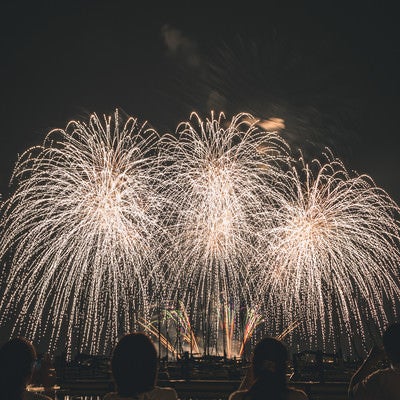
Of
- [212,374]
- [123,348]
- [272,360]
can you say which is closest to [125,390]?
[123,348]

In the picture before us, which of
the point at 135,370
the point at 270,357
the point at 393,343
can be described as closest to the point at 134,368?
the point at 135,370

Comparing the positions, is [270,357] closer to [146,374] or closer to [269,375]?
[269,375]

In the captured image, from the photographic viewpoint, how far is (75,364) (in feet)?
108

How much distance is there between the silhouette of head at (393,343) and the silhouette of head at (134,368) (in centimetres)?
251

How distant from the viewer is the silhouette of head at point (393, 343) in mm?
5184

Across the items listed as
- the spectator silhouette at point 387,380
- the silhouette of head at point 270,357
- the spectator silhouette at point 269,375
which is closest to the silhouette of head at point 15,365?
the spectator silhouette at point 269,375

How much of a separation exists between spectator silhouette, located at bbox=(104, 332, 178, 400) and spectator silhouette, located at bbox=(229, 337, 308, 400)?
83 cm

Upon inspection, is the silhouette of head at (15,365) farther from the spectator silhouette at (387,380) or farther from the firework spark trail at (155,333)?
the firework spark trail at (155,333)

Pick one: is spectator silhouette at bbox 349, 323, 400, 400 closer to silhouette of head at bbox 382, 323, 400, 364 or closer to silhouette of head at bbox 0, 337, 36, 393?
silhouette of head at bbox 382, 323, 400, 364

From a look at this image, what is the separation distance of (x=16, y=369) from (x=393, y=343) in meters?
3.68

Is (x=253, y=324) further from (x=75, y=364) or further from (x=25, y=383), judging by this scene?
(x=25, y=383)

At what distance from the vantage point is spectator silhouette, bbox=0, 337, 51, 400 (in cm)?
443

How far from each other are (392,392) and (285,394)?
1.36 meters

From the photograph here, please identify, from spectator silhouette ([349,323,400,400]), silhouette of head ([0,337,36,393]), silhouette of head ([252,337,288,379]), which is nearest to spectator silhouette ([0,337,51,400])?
silhouette of head ([0,337,36,393])
